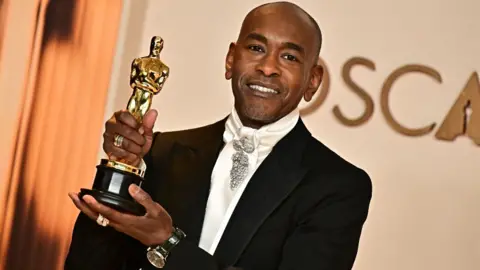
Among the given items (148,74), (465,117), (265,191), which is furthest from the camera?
(465,117)

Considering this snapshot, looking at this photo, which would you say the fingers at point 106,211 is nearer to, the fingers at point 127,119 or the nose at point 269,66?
the fingers at point 127,119

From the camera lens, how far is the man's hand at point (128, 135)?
1290 millimetres

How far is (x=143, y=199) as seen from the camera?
4.06 feet

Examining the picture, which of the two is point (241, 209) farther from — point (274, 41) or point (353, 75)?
point (353, 75)

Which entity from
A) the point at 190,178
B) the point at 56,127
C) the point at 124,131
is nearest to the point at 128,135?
the point at 124,131

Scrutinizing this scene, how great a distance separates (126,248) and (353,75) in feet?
5.13

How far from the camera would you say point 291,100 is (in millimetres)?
1506

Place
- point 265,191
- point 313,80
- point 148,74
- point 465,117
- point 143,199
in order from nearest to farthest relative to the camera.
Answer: point 143,199 < point 148,74 < point 265,191 < point 313,80 < point 465,117

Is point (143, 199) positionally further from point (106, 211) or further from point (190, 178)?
point (190, 178)

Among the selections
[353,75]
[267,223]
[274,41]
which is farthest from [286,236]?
[353,75]

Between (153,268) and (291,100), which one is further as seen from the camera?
(291,100)

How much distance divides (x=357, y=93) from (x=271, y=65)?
4.56 feet

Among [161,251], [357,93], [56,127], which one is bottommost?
[56,127]

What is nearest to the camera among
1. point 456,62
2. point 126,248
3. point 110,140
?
point 110,140
